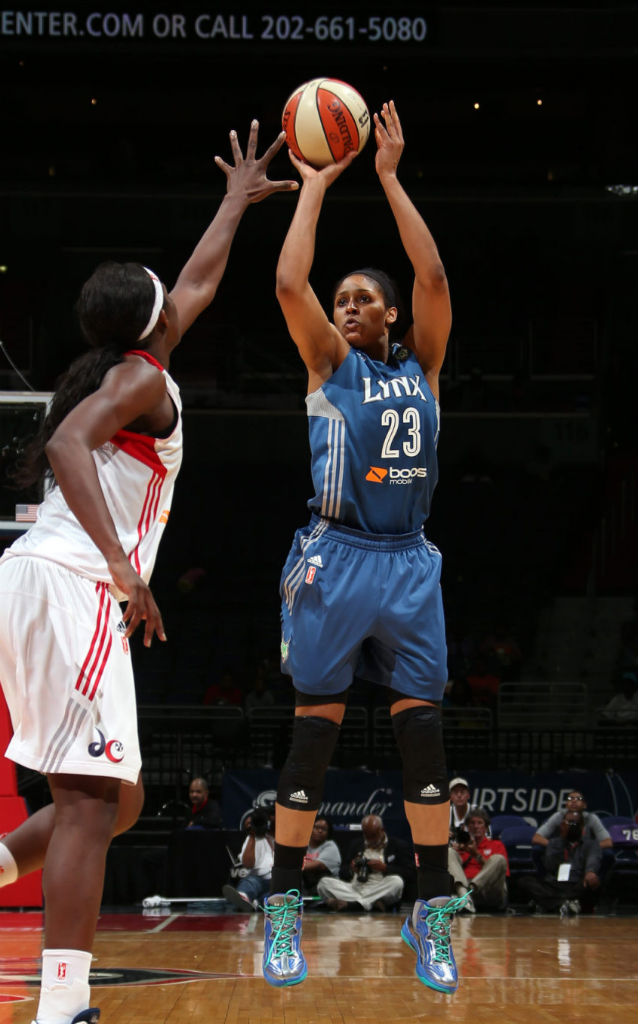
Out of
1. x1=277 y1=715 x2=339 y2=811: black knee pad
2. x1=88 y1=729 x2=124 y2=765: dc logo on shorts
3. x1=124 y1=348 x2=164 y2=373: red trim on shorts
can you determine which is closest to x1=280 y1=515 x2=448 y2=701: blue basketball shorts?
x1=277 y1=715 x2=339 y2=811: black knee pad

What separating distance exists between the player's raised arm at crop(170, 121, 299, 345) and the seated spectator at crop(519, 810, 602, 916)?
8395 millimetres

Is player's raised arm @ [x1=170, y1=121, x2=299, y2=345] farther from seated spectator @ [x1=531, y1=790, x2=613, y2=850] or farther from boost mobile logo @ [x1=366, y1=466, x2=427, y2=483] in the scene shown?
seated spectator @ [x1=531, y1=790, x2=613, y2=850]

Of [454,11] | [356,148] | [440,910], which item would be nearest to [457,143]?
[454,11]

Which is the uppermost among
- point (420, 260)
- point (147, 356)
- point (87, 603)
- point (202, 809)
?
point (420, 260)

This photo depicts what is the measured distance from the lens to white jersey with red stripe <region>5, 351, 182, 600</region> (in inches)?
133

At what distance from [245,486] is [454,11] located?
8.79 m

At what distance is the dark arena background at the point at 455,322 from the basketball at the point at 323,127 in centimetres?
1027

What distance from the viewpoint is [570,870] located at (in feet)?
38.5

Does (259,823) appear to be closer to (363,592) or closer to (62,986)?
(363,592)

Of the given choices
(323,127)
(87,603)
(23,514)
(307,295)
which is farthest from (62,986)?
(23,514)

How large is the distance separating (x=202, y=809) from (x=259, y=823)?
1195 mm

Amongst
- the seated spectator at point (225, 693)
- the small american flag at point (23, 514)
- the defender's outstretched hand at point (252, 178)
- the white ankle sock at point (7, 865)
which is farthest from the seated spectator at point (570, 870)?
the white ankle sock at point (7, 865)

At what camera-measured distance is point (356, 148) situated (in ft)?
16.0

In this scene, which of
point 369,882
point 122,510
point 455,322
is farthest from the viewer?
point 455,322
